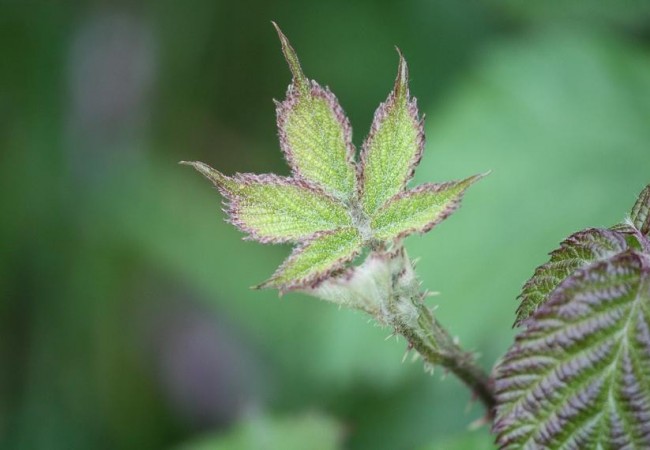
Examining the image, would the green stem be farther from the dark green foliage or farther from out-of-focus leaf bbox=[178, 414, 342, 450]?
out-of-focus leaf bbox=[178, 414, 342, 450]

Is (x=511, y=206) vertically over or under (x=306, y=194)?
over

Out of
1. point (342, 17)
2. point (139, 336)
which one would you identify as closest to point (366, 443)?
point (139, 336)

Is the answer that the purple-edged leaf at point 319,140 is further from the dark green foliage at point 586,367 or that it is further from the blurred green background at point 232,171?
the blurred green background at point 232,171

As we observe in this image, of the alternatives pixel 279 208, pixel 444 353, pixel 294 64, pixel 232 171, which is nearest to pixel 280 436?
pixel 444 353

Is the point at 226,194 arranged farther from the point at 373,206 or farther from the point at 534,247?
the point at 534,247

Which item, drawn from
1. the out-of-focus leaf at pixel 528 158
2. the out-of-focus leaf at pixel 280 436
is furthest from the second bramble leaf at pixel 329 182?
the out-of-focus leaf at pixel 528 158
